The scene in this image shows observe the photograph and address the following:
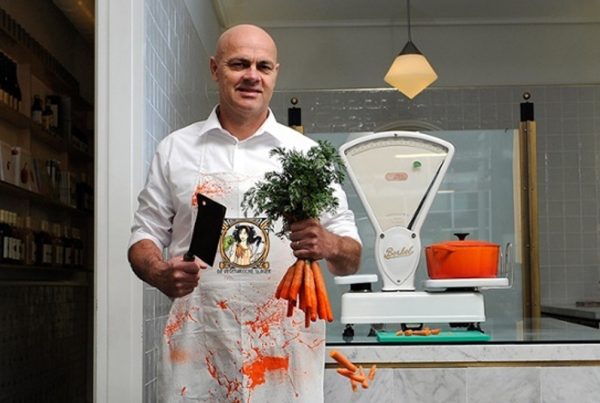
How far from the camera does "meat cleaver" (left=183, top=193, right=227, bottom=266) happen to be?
1.67 meters

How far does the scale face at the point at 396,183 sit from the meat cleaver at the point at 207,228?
30.4 inches

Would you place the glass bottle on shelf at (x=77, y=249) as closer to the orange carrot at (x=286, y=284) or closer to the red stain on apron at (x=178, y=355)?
the red stain on apron at (x=178, y=355)

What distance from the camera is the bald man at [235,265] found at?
189 centimetres

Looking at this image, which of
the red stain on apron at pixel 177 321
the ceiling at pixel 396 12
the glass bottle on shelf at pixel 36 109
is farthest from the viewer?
the ceiling at pixel 396 12

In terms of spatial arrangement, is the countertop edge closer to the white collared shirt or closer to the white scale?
the white scale

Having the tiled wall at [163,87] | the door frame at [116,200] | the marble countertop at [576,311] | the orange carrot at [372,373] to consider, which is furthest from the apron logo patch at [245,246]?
the marble countertop at [576,311]

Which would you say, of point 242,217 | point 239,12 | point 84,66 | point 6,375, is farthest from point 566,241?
point 242,217

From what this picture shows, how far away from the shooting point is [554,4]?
6.02m

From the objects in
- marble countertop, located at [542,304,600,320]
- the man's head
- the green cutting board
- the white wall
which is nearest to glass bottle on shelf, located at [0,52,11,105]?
the man's head

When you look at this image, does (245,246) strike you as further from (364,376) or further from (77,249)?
(77,249)

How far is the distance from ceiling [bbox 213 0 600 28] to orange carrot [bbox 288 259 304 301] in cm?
429

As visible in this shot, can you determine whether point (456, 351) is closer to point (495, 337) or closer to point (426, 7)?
point (495, 337)

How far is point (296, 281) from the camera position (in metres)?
1.74

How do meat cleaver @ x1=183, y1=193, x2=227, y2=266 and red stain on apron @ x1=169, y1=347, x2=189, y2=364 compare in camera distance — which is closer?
meat cleaver @ x1=183, y1=193, x2=227, y2=266
